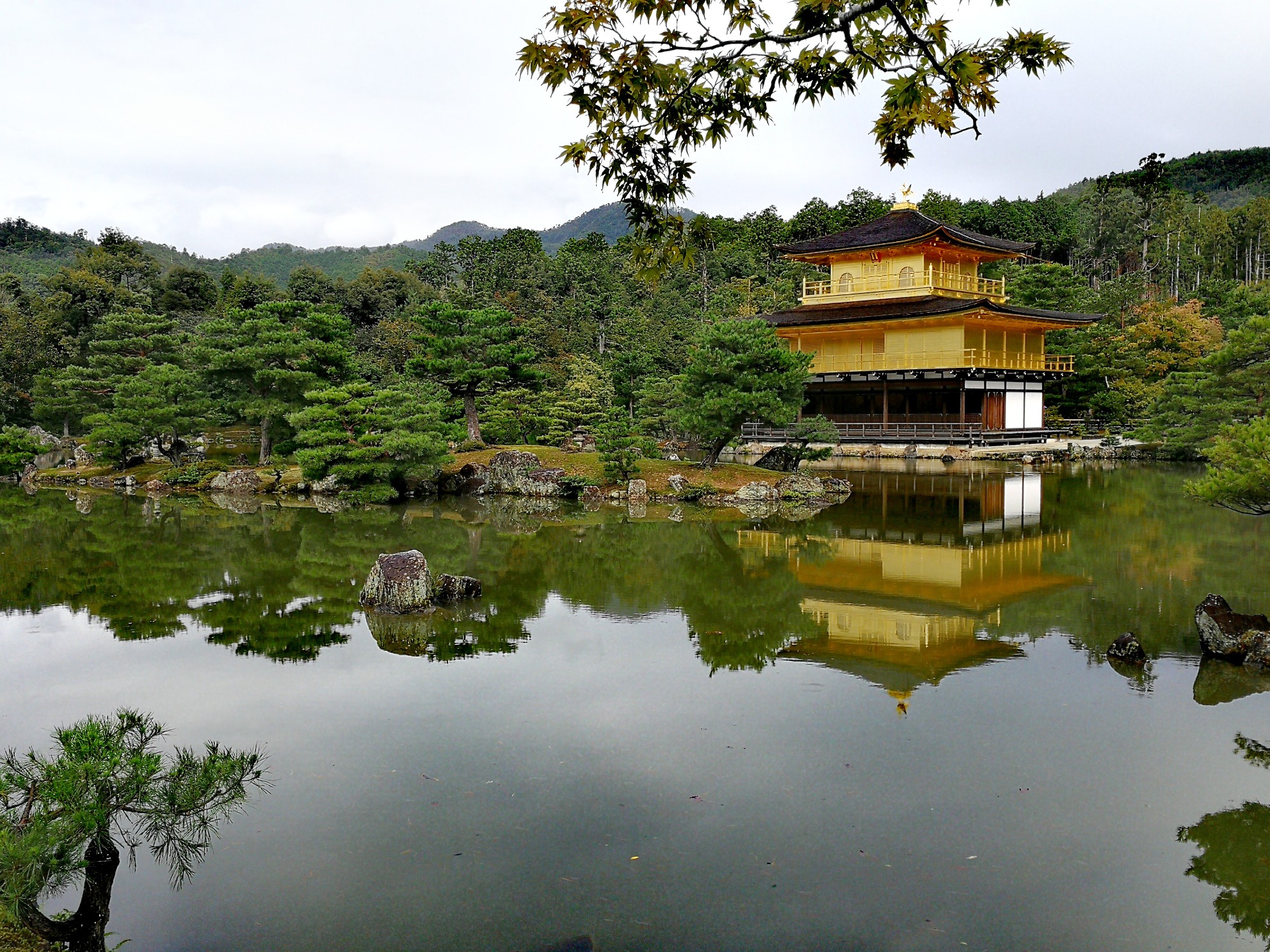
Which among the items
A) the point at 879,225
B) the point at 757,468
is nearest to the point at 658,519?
the point at 757,468

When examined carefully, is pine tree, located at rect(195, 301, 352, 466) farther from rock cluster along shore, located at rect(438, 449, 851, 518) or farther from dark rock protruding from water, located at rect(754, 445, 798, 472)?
dark rock protruding from water, located at rect(754, 445, 798, 472)

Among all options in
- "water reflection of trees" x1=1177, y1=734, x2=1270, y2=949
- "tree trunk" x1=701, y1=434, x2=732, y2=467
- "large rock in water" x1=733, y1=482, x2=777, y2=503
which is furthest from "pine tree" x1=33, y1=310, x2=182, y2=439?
"water reflection of trees" x1=1177, y1=734, x2=1270, y2=949

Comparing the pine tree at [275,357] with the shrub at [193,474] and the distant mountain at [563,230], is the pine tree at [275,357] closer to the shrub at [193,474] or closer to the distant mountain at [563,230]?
the shrub at [193,474]

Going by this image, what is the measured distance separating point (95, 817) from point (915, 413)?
31079mm

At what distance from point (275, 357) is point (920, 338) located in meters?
21.1

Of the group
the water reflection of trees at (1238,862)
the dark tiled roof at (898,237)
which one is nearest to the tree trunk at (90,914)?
the water reflection of trees at (1238,862)

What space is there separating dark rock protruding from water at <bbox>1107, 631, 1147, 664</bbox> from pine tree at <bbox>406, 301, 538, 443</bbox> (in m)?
17.4

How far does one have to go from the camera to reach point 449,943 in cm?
393

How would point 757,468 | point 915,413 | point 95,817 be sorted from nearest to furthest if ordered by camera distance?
point 95,817, point 757,468, point 915,413

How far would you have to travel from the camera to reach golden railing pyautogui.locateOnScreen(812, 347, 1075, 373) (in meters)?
29.9

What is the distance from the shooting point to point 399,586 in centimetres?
990

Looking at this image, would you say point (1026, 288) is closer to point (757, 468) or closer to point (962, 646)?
point (757, 468)

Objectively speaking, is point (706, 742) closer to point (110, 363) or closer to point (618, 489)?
point (618, 489)


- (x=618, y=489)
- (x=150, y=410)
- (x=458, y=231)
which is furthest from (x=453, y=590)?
(x=458, y=231)
